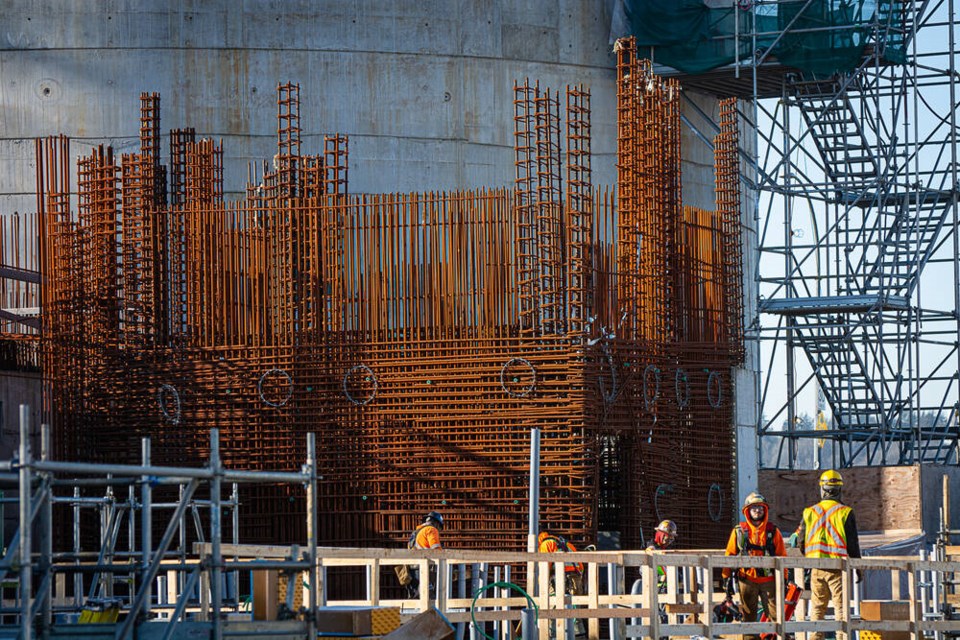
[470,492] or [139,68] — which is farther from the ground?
[139,68]

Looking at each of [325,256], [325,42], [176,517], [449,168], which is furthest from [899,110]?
[176,517]

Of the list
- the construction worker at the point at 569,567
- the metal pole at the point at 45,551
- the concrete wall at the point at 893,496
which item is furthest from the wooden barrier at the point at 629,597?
the concrete wall at the point at 893,496

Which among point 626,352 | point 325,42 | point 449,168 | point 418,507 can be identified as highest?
point 325,42

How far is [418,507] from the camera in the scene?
26.0 metres

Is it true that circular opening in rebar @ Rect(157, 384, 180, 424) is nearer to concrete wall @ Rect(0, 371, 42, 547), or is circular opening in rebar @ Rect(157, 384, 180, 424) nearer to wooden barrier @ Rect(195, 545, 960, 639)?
concrete wall @ Rect(0, 371, 42, 547)

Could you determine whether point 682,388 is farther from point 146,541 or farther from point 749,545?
point 146,541

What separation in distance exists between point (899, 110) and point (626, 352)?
1209cm

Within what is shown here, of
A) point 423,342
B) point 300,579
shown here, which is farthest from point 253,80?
point 300,579

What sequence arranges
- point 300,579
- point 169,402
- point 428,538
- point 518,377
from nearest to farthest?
point 300,579 → point 428,538 → point 518,377 → point 169,402

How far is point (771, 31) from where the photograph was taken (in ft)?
120

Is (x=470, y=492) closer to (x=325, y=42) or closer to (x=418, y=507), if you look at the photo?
(x=418, y=507)

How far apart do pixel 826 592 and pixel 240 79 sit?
69.6 feet

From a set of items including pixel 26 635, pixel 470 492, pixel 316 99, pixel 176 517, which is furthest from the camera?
pixel 316 99

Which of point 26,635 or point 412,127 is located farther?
point 412,127
